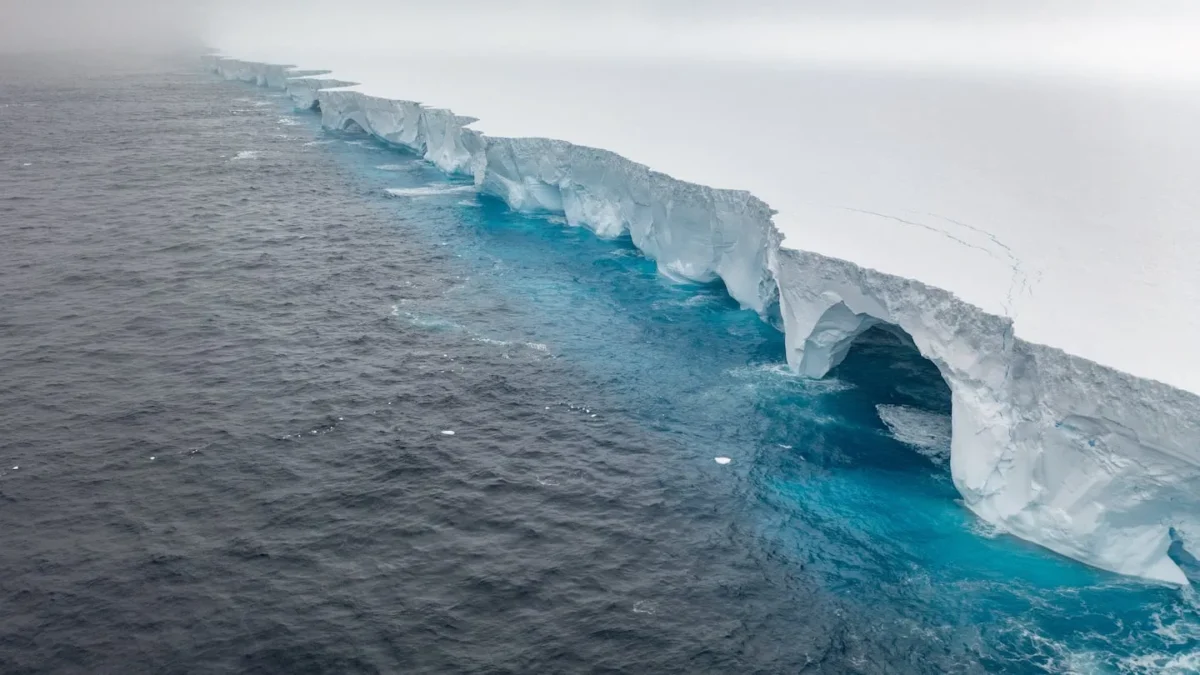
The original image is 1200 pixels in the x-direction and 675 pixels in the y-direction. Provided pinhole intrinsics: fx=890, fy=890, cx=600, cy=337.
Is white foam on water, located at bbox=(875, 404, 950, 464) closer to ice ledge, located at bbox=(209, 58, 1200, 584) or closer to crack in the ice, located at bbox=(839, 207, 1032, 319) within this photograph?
ice ledge, located at bbox=(209, 58, 1200, 584)

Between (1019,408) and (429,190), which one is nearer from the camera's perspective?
(1019,408)

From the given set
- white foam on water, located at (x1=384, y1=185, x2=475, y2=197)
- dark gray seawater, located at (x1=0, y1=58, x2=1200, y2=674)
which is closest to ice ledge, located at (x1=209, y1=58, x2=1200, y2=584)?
dark gray seawater, located at (x1=0, y1=58, x2=1200, y2=674)

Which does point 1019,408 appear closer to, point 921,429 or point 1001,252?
point 921,429

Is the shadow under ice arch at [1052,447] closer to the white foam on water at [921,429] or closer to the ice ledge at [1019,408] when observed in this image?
the ice ledge at [1019,408]

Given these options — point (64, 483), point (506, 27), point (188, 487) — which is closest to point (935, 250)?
point (188, 487)

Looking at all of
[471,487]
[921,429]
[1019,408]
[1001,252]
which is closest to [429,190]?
[471,487]

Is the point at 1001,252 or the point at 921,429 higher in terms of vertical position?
the point at 1001,252

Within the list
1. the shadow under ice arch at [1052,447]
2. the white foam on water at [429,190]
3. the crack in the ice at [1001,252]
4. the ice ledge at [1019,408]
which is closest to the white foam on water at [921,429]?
the ice ledge at [1019,408]
